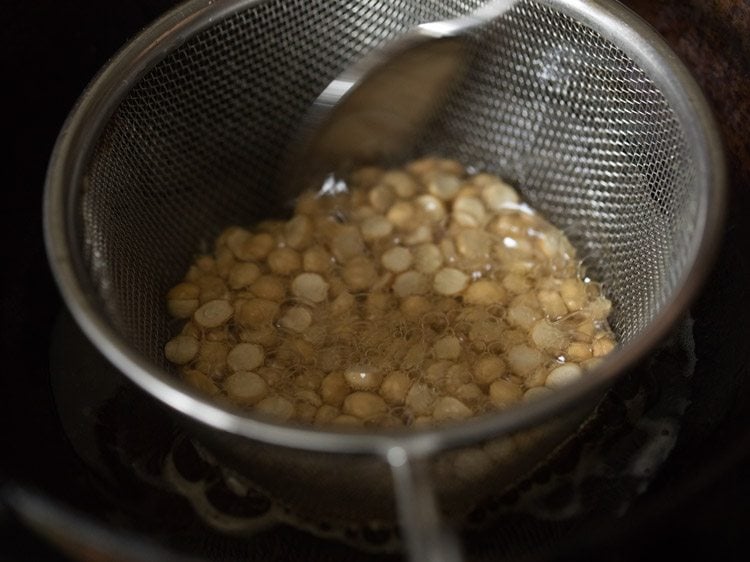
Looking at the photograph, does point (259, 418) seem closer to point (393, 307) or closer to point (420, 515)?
point (420, 515)

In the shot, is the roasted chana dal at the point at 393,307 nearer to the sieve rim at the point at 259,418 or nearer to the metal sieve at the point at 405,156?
the metal sieve at the point at 405,156

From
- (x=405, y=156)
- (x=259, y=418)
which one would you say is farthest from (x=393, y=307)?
(x=259, y=418)

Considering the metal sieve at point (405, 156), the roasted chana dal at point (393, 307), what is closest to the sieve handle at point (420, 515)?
the metal sieve at point (405, 156)

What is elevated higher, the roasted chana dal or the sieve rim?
the sieve rim

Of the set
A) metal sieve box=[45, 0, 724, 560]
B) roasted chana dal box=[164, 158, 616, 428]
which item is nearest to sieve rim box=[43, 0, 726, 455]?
metal sieve box=[45, 0, 724, 560]

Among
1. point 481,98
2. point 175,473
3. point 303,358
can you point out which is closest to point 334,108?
point 481,98

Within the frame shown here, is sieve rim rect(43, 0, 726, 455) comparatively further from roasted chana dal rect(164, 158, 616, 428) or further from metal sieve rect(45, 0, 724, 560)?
roasted chana dal rect(164, 158, 616, 428)

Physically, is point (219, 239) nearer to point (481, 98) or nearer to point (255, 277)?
point (255, 277)
